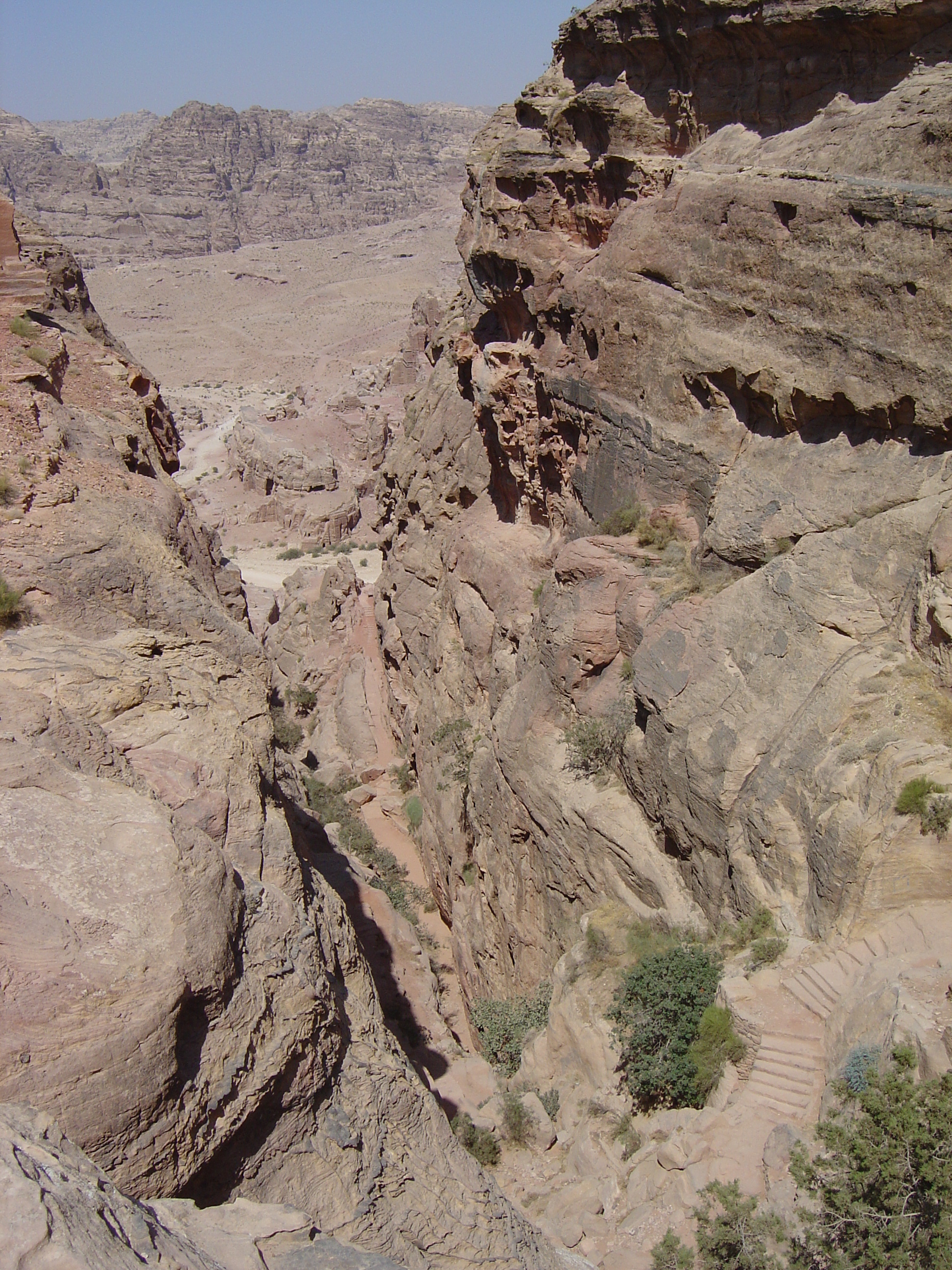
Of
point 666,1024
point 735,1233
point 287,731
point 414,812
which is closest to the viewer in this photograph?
point 735,1233

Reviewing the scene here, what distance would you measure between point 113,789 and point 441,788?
12.6 m

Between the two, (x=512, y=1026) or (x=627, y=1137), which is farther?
(x=512, y=1026)

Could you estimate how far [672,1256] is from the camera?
7.95m

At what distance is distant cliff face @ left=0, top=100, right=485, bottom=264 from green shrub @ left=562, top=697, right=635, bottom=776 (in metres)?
106

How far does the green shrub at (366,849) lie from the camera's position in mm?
18109

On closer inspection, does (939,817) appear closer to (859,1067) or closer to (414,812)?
(859,1067)

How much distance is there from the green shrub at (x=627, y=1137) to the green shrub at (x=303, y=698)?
56.4 ft

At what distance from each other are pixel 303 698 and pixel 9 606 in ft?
57.8

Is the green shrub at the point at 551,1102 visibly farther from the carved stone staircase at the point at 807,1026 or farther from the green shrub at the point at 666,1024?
the carved stone staircase at the point at 807,1026

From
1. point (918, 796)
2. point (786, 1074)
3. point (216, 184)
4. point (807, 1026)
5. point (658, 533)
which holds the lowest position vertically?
point (786, 1074)

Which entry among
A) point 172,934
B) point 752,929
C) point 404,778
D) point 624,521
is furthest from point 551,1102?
point 404,778

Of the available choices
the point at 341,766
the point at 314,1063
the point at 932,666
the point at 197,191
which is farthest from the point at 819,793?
the point at 197,191

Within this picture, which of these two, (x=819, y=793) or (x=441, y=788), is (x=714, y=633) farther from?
(x=441, y=788)

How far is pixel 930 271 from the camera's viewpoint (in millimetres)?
10969
